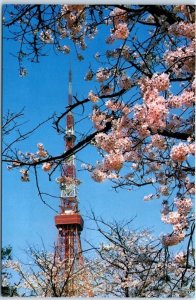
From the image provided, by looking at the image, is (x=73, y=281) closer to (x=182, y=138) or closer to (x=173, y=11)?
(x=182, y=138)

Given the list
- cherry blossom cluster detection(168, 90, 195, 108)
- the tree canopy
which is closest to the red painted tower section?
the tree canopy

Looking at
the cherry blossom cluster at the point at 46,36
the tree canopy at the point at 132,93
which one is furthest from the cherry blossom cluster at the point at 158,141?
the cherry blossom cluster at the point at 46,36

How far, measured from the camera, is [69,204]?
2.24 metres

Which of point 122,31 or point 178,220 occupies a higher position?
point 122,31

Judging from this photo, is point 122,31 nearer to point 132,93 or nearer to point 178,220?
point 132,93

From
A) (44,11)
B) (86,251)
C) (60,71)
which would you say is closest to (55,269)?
(86,251)

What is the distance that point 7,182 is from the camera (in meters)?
2.26

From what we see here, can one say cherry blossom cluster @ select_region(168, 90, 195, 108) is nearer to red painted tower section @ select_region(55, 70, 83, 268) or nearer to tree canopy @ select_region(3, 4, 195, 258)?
tree canopy @ select_region(3, 4, 195, 258)

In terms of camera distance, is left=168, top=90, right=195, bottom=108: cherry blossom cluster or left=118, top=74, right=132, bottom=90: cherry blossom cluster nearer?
left=168, top=90, right=195, bottom=108: cherry blossom cluster

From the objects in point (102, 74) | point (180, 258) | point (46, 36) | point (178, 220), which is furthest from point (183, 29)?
point (180, 258)

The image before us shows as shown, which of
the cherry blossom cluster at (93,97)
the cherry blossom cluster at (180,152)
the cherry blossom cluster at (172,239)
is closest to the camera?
the cherry blossom cluster at (180,152)

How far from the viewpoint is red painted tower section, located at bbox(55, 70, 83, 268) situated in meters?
2.24

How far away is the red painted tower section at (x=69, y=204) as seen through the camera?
2236 mm

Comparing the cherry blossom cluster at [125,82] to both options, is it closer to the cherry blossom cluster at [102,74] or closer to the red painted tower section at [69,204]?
the cherry blossom cluster at [102,74]
